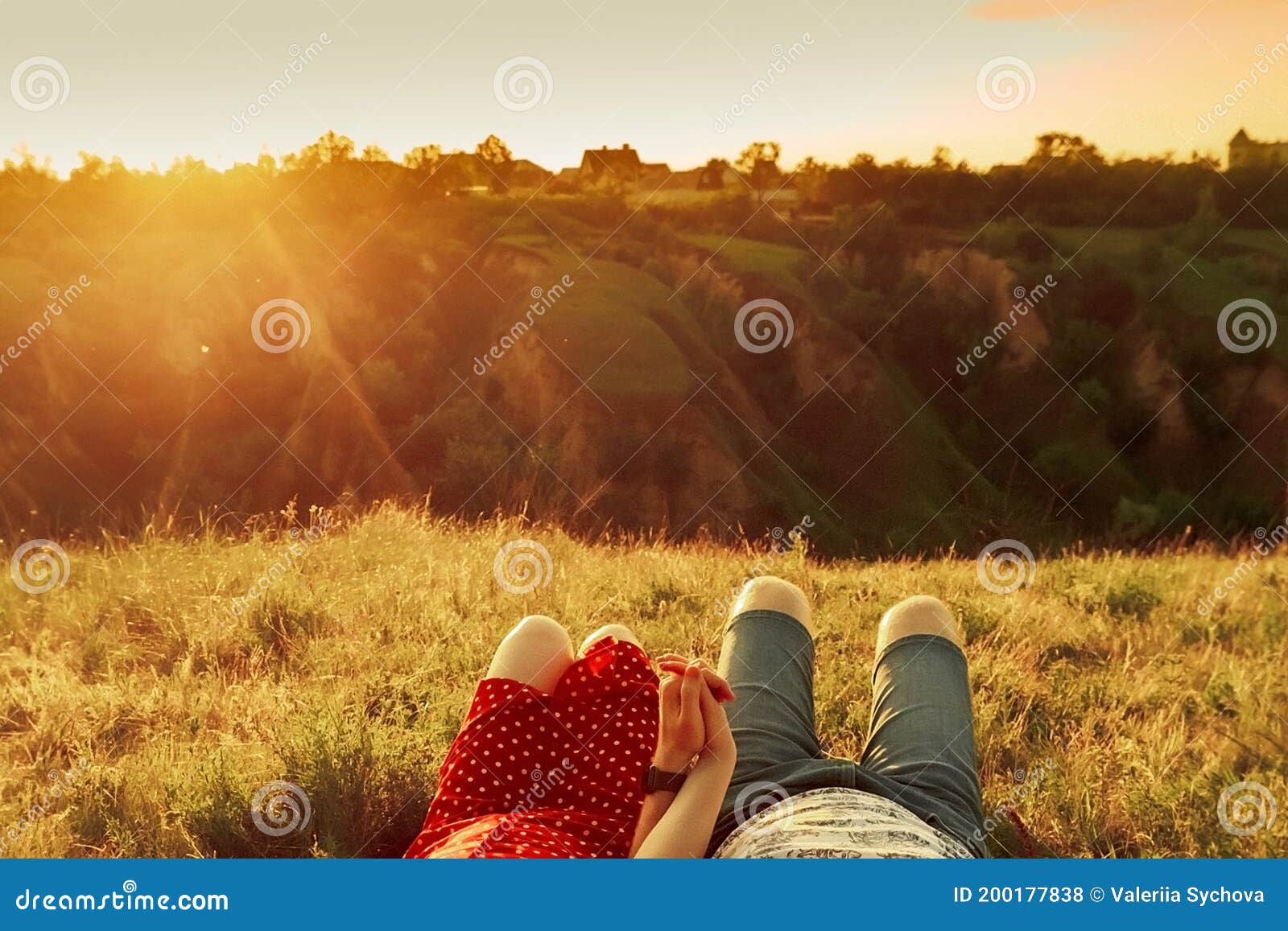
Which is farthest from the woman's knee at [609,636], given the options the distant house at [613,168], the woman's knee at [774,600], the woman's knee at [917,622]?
the distant house at [613,168]

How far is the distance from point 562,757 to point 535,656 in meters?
0.23

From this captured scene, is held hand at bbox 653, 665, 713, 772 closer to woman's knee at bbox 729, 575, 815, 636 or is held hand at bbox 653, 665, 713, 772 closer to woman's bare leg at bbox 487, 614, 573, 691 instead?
woman's bare leg at bbox 487, 614, 573, 691

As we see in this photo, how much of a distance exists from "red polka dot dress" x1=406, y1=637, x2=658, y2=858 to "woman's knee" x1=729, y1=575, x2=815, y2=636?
309 mm

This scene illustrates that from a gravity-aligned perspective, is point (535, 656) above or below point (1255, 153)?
below

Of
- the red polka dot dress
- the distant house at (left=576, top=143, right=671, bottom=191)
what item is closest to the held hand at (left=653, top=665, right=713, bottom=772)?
the red polka dot dress

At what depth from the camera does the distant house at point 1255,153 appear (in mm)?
21077

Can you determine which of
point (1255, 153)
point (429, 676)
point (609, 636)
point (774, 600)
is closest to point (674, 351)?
point (1255, 153)

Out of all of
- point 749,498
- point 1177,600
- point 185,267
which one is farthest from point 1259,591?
point 749,498

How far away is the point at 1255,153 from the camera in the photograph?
2344 cm

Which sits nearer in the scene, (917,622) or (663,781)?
(663,781)

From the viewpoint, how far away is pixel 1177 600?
3.81m

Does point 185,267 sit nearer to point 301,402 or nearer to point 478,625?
point 301,402

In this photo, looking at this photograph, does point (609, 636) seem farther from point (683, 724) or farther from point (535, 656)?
point (683, 724)

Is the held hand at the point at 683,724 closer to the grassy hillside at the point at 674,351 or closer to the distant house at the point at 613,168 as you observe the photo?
the grassy hillside at the point at 674,351
